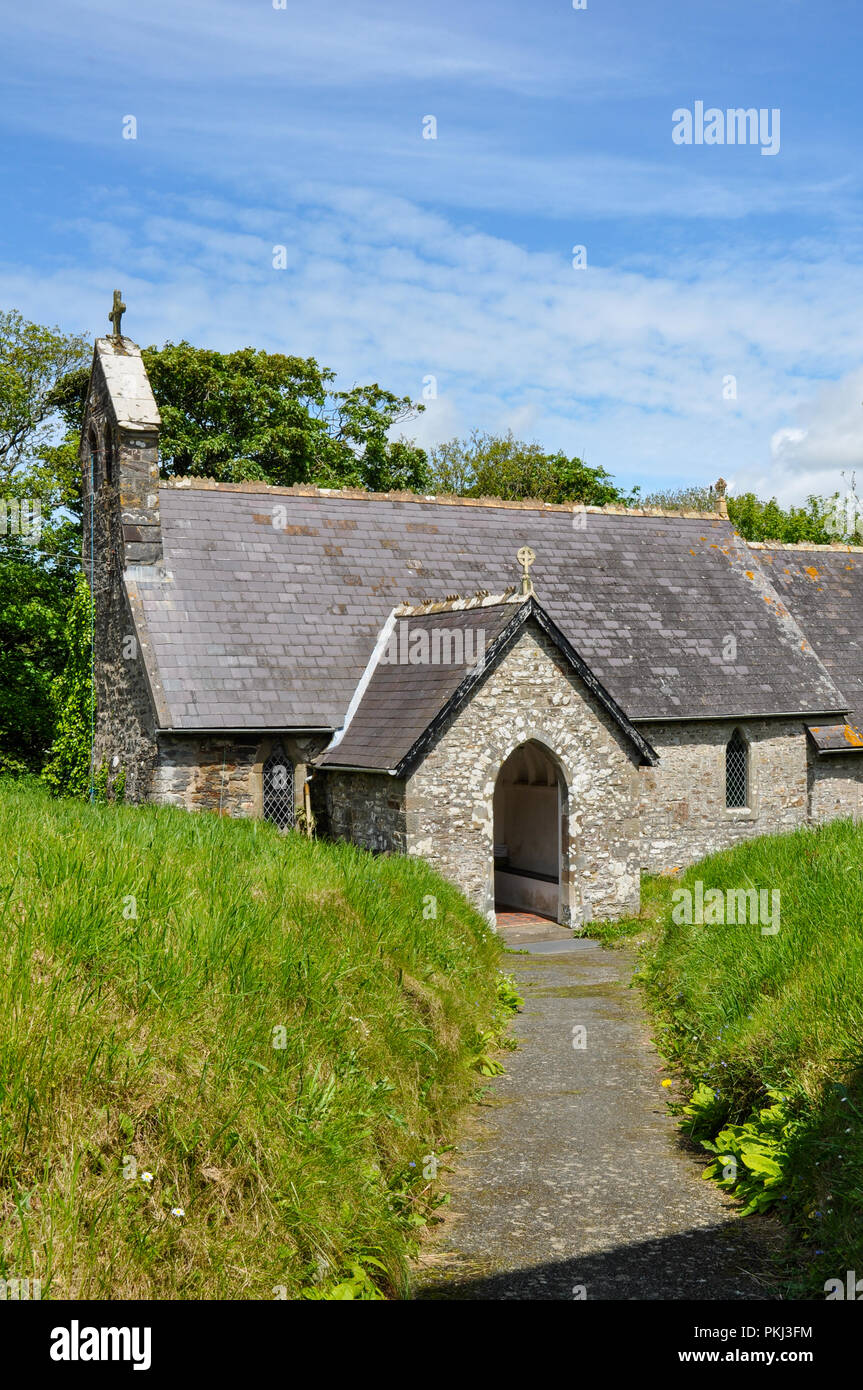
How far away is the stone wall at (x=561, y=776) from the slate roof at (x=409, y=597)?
265cm

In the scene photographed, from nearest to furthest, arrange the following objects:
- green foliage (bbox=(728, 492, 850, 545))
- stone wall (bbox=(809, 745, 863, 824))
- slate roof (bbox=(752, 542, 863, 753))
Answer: stone wall (bbox=(809, 745, 863, 824)) → slate roof (bbox=(752, 542, 863, 753)) → green foliage (bbox=(728, 492, 850, 545))

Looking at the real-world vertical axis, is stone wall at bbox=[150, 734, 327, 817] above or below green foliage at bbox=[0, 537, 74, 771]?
below

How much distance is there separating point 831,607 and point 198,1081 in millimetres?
21767

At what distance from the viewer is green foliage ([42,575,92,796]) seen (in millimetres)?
20625

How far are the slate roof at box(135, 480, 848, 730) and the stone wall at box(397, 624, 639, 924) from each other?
265cm

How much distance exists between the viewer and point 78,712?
20.9 metres

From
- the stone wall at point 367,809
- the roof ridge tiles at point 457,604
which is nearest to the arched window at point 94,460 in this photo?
the roof ridge tiles at point 457,604

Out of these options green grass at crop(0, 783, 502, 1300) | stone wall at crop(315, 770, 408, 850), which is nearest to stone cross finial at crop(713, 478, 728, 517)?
stone wall at crop(315, 770, 408, 850)

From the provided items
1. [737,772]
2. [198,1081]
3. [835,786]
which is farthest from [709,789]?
[198,1081]

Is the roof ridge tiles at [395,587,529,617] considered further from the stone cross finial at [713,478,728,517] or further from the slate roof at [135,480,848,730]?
the stone cross finial at [713,478,728,517]

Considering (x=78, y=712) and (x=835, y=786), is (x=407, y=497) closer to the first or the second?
(x=78, y=712)

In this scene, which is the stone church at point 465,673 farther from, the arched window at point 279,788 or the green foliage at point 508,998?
the green foliage at point 508,998

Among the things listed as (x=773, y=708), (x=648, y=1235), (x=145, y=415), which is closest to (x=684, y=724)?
(x=773, y=708)

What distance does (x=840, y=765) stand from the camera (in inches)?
854
